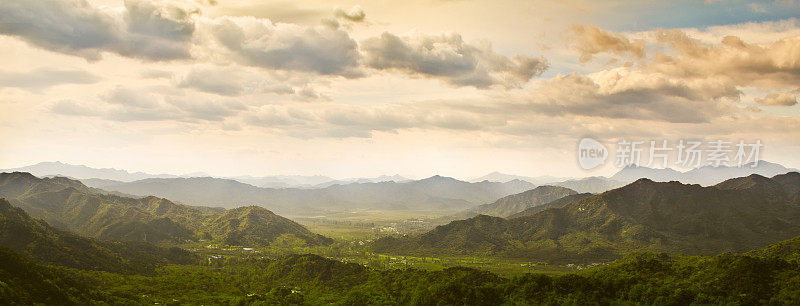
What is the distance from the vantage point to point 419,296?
160 meters

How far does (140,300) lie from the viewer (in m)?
184

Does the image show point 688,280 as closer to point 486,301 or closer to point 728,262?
point 728,262

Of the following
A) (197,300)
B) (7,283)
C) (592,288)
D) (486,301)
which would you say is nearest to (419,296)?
(486,301)

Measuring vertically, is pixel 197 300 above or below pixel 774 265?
below

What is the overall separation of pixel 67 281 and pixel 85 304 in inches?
1095

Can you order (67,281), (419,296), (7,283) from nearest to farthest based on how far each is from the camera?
(7,283) → (419,296) → (67,281)

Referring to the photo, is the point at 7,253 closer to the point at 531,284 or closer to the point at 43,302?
the point at 43,302

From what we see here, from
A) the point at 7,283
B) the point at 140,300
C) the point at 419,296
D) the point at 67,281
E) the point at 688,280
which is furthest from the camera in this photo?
the point at 140,300

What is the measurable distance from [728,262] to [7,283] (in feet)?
828

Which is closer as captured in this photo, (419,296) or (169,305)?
(419,296)

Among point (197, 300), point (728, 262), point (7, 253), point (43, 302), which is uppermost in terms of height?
point (728, 262)

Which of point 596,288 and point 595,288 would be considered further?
point 596,288

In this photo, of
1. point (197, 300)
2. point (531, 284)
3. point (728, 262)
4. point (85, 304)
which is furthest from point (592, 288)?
point (85, 304)

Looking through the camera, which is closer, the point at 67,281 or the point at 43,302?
the point at 43,302
